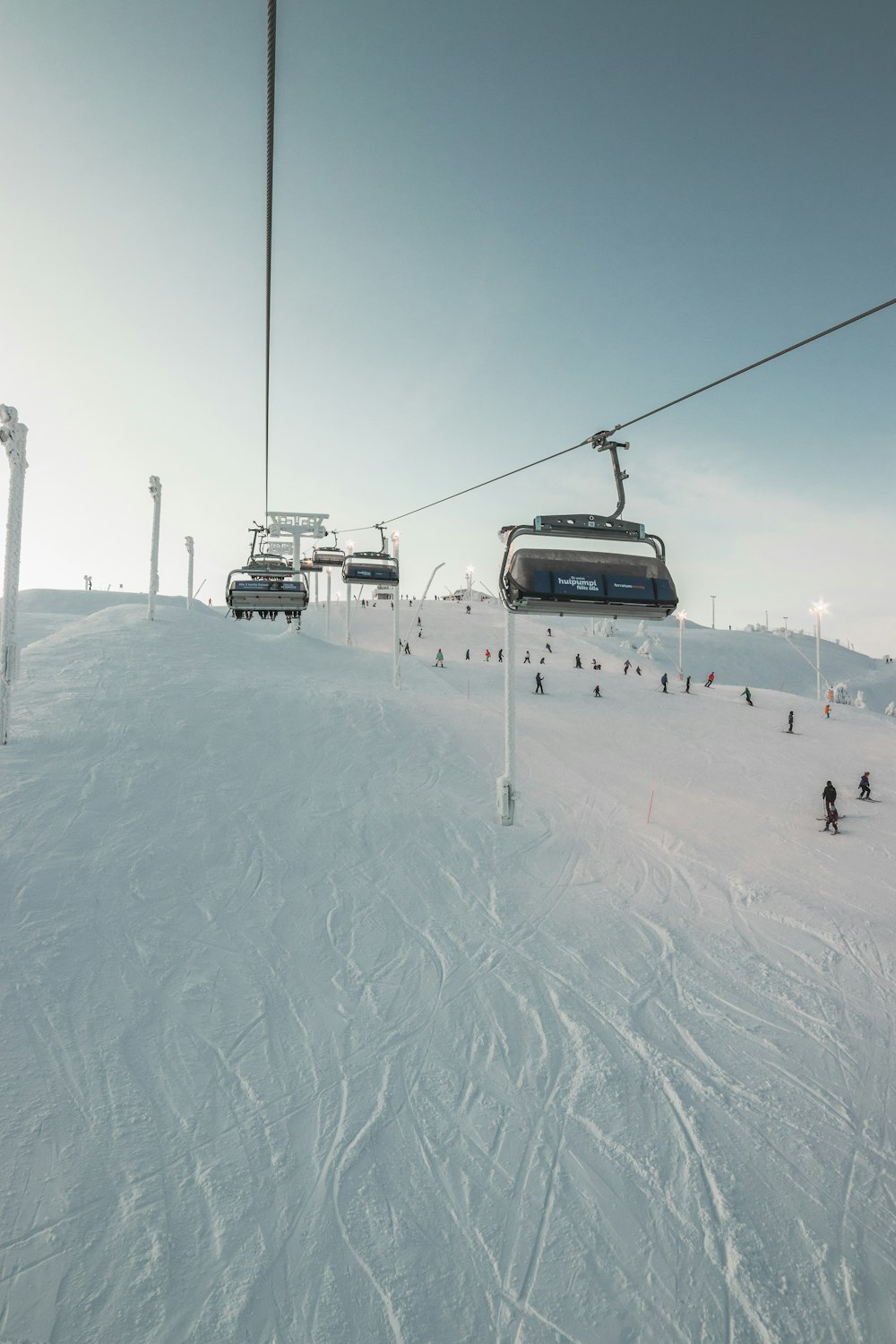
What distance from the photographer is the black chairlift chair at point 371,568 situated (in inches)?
790

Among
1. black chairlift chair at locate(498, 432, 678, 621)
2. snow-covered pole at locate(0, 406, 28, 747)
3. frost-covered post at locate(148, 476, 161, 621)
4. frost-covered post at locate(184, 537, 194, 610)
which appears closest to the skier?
black chairlift chair at locate(498, 432, 678, 621)

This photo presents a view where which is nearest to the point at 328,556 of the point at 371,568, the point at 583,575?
the point at 371,568

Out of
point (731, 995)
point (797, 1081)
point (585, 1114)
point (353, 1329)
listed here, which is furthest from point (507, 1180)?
point (731, 995)

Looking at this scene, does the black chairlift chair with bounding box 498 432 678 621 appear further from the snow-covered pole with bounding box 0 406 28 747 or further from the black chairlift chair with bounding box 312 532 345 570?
the black chairlift chair with bounding box 312 532 345 570

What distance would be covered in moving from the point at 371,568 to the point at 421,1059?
16047 millimetres

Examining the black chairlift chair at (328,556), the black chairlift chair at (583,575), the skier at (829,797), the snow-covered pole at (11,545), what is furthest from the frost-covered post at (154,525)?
the skier at (829,797)

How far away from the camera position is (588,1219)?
473 cm

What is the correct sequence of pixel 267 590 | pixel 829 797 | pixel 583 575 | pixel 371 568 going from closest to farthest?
pixel 583 575 → pixel 829 797 → pixel 267 590 → pixel 371 568

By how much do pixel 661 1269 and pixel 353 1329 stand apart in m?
2.34

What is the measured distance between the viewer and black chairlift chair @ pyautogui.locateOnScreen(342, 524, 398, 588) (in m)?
20.1

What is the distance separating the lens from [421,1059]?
20.7 ft

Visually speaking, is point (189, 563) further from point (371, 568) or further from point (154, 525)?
point (371, 568)

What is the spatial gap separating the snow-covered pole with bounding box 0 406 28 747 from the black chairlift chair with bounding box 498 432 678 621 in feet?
35.2

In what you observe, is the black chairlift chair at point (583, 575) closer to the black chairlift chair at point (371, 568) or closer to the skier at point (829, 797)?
the skier at point (829, 797)
